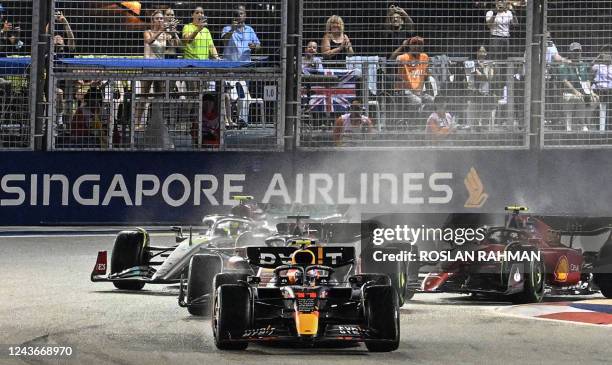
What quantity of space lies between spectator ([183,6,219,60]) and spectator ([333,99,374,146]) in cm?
161

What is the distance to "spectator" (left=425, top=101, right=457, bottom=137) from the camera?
540 inches

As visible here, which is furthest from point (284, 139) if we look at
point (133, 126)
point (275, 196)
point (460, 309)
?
point (460, 309)

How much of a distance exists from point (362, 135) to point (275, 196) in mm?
1414

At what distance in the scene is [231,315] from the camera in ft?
30.1

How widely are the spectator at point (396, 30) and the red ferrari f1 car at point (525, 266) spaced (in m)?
2.41

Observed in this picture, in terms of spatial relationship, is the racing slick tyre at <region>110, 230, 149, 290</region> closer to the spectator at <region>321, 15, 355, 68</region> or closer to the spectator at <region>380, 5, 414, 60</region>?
the spectator at <region>321, 15, 355, 68</region>

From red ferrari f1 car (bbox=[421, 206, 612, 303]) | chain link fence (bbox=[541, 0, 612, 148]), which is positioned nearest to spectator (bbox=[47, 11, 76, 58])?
red ferrari f1 car (bbox=[421, 206, 612, 303])

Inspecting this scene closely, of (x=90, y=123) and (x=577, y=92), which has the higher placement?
(x=577, y=92)

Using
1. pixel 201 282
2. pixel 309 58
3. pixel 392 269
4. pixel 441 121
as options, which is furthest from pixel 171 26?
pixel 392 269

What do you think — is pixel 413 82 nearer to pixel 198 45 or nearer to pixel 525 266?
pixel 198 45

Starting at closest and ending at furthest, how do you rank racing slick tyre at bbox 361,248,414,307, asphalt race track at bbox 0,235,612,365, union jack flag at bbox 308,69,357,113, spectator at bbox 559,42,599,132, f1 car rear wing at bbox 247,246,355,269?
asphalt race track at bbox 0,235,612,365, f1 car rear wing at bbox 247,246,355,269, racing slick tyre at bbox 361,248,414,307, union jack flag at bbox 308,69,357,113, spectator at bbox 559,42,599,132

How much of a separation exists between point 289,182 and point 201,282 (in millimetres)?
2009

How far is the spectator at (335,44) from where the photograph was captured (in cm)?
1341

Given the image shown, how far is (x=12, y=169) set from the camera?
12.5 meters
